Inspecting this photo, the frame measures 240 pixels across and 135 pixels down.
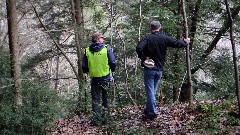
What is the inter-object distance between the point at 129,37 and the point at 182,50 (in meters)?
2.13

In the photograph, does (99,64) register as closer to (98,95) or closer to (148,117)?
(98,95)

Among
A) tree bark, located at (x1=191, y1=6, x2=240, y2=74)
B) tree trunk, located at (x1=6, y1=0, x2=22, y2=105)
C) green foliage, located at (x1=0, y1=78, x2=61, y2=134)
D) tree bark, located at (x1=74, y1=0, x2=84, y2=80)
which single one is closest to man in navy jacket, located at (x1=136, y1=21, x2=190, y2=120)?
green foliage, located at (x1=0, y1=78, x2=61, y2=134)

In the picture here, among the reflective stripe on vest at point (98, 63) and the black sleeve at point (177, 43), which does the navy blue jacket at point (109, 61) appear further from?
the black sleeve at point (177, 43)

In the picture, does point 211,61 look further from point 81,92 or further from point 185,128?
point 185,128

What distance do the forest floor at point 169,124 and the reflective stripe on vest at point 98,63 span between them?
1.01 meters

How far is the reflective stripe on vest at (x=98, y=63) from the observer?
26.1ft

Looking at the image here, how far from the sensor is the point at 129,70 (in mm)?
→ 16547

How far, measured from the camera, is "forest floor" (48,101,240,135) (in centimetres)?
653

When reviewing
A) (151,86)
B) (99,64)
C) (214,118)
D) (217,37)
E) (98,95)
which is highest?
(217,37)

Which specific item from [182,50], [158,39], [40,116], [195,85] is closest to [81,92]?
[40,116]

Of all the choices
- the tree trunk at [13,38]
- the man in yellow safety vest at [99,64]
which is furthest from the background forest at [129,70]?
the man in yellow safety vest at [99,64]

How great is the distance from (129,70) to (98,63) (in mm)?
8598

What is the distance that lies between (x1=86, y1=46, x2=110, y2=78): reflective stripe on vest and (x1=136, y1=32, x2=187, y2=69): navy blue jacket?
37.3 inches

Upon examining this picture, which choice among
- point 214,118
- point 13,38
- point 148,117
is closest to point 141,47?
point 148,117
